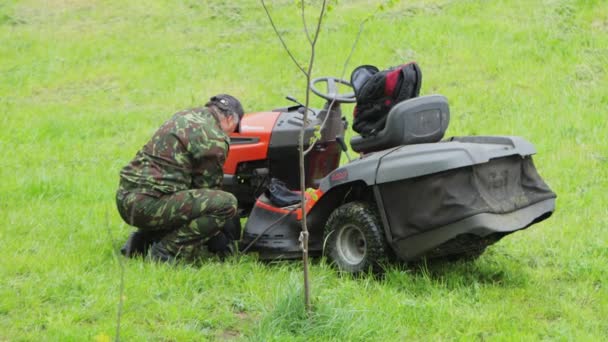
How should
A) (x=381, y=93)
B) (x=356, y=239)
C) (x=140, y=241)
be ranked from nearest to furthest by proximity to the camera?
(x=381, y=93) < (x=356, y=239) < (x=140, y=241)

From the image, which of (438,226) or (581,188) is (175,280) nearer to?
(438,226)

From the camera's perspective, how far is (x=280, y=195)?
630 cm

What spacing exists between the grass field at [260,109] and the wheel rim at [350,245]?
0.16m

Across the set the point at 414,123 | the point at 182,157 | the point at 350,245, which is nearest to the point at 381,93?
the point at 414,123

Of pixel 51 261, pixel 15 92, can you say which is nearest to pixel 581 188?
pixel 51 261

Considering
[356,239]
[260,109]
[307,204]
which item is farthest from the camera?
[260,109]

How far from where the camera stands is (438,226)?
205 inches

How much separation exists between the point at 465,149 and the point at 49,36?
11186mm

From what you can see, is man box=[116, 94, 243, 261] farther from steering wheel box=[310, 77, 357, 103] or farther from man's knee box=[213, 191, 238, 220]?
steering wheel box=[310, 77, 357, 103]

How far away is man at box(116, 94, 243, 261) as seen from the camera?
6.10 metres

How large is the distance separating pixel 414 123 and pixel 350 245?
936 millimetres

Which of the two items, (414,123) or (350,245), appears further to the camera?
(350,245)

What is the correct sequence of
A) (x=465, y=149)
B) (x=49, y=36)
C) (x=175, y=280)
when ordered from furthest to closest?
(x=49, y=36) < (x=175, y=280) < (x=465, y=149)

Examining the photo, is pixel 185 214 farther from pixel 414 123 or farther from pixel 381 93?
pixel 414 123
